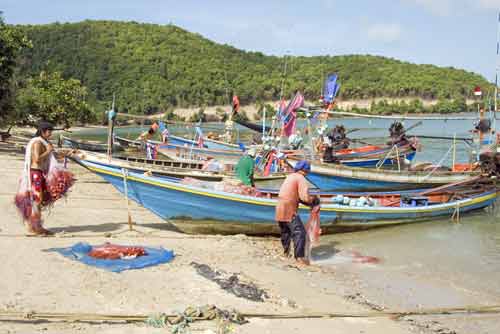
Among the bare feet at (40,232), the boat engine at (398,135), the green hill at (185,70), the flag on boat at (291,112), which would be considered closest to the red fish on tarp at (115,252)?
the bare feet at (40,232)

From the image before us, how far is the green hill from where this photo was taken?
88500 millimetres

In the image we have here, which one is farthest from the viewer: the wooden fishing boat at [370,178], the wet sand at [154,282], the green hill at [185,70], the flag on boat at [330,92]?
the green hill at [185,70]

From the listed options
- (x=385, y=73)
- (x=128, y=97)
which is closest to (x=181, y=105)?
(x=128, y=97)

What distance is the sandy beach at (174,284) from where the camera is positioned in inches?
208

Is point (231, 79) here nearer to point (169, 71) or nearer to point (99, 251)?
point (169, 71)

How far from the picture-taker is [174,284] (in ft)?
20.5

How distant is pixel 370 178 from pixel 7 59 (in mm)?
14033

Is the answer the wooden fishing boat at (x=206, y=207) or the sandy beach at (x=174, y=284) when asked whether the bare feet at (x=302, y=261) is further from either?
the wooden fishing boat at (x=206, y=207)

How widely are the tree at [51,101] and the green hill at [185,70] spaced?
55556 mm

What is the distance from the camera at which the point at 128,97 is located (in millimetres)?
84875

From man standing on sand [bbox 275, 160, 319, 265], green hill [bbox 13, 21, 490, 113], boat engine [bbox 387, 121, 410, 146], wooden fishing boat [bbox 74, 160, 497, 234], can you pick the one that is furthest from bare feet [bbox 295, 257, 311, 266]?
green hill [bbox 13, 21, 490, 113]

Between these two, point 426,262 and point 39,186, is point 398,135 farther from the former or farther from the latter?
point 39,186

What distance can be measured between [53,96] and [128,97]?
60.5 metres

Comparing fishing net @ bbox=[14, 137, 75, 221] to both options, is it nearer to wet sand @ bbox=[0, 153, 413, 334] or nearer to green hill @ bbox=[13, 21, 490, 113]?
wet sand @ bbox=[0, 153, 413, 334]
